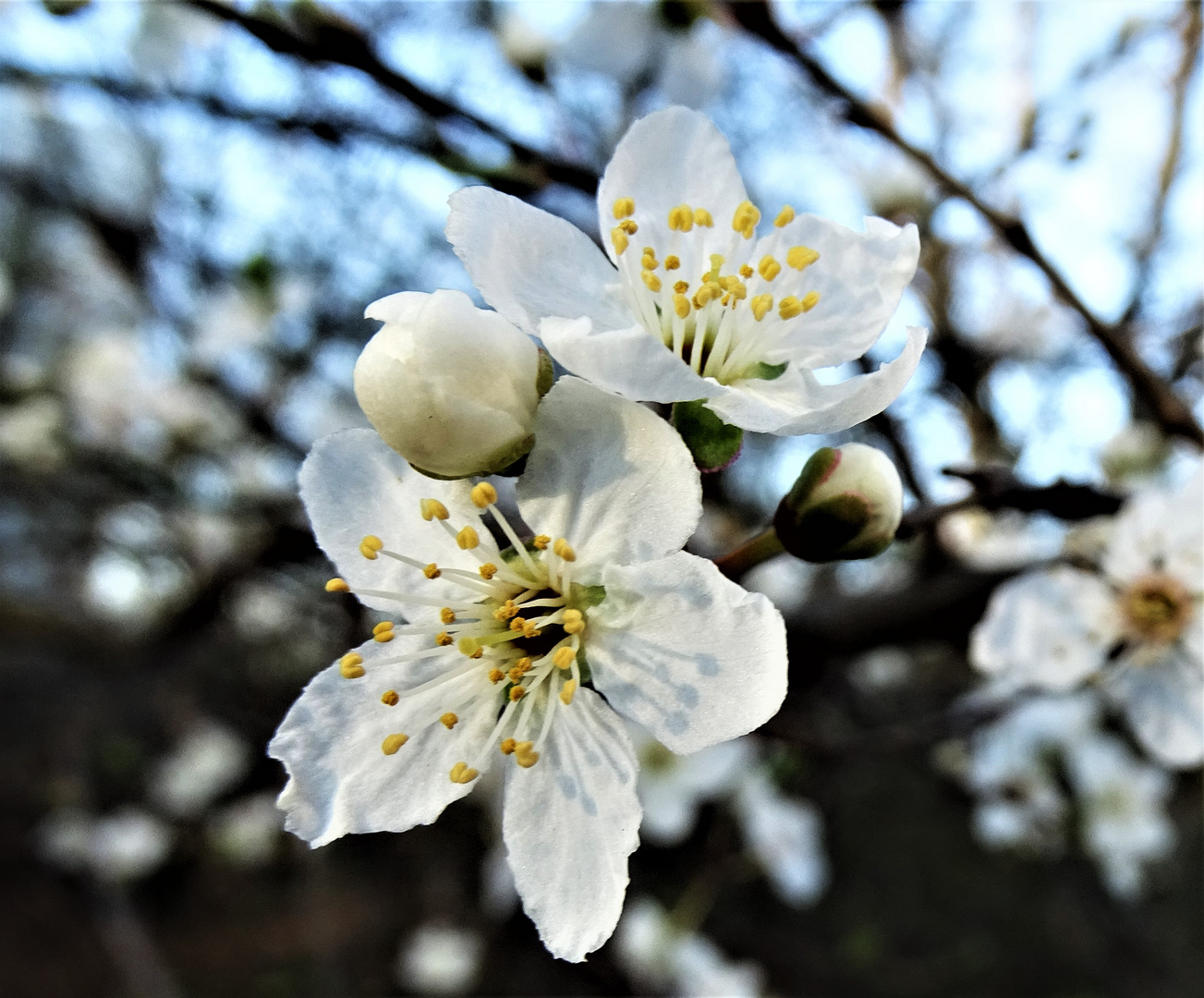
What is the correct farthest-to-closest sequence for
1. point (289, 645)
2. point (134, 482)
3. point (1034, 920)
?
point (1034, 920), point (289, 645), point (134, 482)

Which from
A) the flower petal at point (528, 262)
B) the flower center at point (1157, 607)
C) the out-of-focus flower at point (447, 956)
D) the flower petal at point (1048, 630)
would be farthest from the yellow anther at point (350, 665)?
the out-of-focus flower at point (447, 956)

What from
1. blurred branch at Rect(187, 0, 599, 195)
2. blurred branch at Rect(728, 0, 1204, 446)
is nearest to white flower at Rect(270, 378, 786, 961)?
blurred branch at Rect(187, 0, 599, 195)

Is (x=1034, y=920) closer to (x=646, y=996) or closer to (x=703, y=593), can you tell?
(x=646, y=996)

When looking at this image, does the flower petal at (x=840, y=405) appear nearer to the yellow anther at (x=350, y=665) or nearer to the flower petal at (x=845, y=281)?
the flower petal at (x=845, y=281)

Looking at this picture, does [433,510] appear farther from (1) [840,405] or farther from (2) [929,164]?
(2) [929,164]

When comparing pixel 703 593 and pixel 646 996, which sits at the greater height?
pixel 703 593

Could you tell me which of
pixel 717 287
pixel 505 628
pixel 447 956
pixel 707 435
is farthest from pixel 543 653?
pixel 447 956

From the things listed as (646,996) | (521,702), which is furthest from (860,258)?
(646,996)
